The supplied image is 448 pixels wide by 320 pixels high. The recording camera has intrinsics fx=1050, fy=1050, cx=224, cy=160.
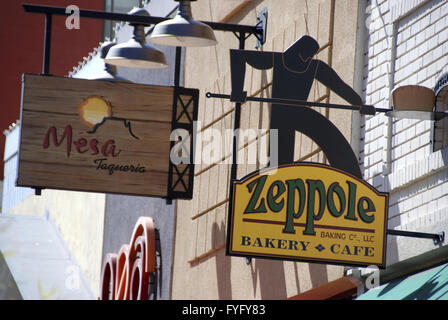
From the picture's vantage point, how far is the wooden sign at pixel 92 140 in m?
10.0

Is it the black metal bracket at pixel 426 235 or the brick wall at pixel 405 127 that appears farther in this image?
the brick wall at pixel 405 127

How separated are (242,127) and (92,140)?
3.27 m

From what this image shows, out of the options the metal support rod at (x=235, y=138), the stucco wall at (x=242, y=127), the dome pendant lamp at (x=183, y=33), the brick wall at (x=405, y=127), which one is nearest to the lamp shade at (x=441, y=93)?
the brick wall at (x=405, y=127)

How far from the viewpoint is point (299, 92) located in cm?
909

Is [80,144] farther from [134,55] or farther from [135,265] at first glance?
[135,265]

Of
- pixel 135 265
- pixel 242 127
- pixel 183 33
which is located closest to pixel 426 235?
pixel 183 33

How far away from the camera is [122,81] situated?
10.2 metres

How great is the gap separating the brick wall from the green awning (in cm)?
21

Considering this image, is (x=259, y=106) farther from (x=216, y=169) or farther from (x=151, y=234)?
(x=151, y=234)

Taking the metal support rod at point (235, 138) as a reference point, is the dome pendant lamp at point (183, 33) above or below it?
above
